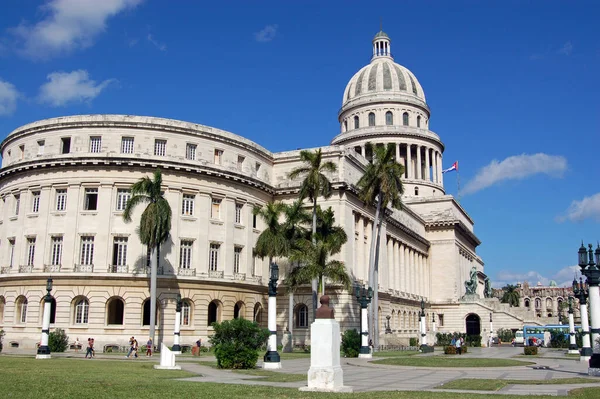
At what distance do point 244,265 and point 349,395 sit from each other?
1563 inches

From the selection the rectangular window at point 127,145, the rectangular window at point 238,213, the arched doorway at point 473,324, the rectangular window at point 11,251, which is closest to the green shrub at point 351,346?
the rectangular window at point 238,213

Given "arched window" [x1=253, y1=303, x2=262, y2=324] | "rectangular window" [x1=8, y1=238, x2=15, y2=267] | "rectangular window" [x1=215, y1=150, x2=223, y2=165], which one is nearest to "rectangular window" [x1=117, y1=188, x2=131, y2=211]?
"rectangular window" [x1=215, y1=150, x2=223, y2=165]

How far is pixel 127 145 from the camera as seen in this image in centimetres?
5122

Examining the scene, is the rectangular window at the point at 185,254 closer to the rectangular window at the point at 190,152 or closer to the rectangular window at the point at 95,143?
the rectangular window at the point at 190,152

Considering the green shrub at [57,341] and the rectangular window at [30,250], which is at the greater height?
the rectangular window at [30,250]

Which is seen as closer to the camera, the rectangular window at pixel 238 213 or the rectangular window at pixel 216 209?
the rectangular window at pixel 216 209

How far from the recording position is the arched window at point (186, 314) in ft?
166

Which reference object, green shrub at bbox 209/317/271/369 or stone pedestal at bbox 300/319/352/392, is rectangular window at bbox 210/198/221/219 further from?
stone pedestal at bbox 300/319/352/392

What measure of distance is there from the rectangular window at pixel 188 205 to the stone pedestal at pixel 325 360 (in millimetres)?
35917

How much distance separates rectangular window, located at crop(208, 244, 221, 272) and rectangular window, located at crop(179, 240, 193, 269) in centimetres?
190

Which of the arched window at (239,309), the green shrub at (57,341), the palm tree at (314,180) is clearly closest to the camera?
the green shrub at (57,341)

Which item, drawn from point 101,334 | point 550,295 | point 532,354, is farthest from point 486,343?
point 550,295

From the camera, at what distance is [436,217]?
292ft

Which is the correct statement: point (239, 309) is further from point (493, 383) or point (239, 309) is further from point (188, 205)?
point (493, 383)
